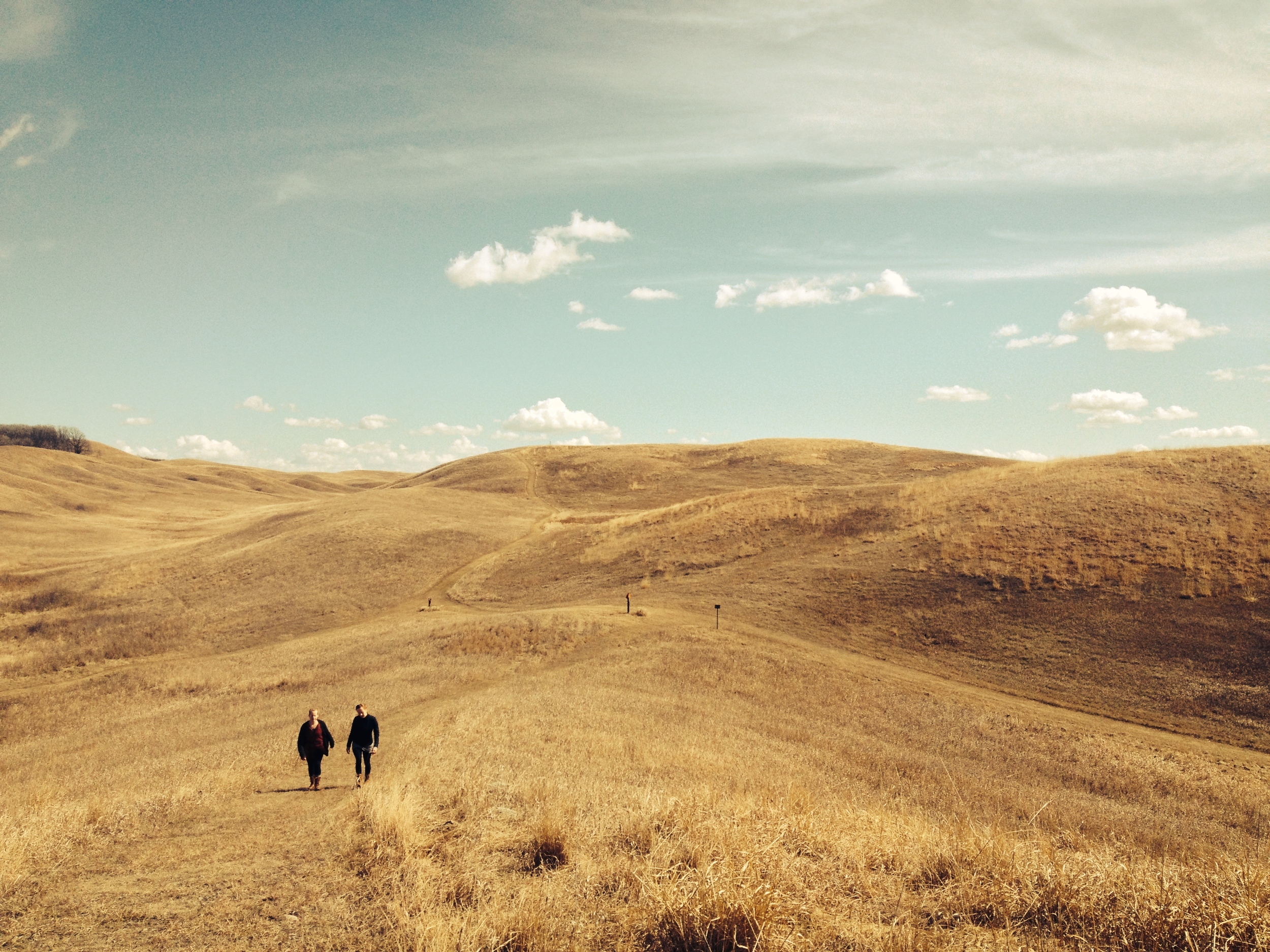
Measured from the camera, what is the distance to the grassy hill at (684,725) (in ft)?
20.9

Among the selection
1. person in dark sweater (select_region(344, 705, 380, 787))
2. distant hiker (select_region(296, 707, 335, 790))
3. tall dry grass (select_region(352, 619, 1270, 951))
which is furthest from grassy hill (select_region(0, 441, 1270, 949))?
distant hiker (select_region(296, 707, 335, 790))

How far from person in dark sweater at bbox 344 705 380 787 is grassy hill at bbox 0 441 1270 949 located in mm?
632

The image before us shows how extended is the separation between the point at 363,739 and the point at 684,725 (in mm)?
8712

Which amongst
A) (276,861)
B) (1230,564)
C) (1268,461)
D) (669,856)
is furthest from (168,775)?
(1268,461)

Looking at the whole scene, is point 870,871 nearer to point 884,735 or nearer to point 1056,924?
point 1056,924

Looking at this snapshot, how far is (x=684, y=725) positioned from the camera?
60.6 feet

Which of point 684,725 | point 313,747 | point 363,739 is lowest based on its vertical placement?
point 684,725

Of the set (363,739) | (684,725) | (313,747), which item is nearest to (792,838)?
(363,739)

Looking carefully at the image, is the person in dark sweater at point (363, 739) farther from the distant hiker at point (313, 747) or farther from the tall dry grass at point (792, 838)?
the tall dry grass at point (792, 838)

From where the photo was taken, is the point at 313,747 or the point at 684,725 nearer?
the point at 313,747

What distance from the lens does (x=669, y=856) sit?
22.4 feet

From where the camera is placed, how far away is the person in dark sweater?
→ 44.0 feet

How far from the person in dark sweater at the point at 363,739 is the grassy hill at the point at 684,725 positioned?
632 millimetres

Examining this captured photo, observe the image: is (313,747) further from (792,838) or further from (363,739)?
(792,838)
